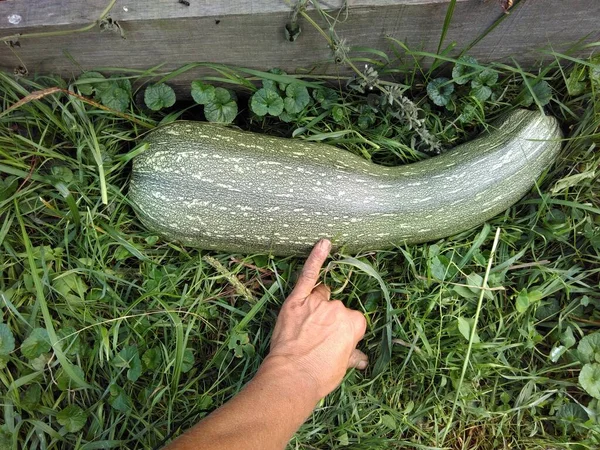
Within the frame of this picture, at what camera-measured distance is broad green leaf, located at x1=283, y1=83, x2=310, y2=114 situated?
7.16 feet

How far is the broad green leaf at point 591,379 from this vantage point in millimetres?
2113

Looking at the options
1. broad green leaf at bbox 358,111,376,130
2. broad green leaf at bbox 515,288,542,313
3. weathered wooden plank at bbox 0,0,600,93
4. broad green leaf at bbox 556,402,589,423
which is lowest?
broad green leaf at bbox 556,402,589,423

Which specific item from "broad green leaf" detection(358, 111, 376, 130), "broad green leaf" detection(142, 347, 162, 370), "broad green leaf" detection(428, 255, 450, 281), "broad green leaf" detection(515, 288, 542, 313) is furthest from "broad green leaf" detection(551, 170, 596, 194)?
"broad green leaf" detection(142, 347, 162, 370)

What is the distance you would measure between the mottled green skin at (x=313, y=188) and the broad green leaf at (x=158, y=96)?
0.40ft

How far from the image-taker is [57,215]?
2.18 m

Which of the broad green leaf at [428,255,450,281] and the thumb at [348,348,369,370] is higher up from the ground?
the broad green leaf at [428,255,450,281]

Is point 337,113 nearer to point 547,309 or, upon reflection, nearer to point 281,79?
point 281,79

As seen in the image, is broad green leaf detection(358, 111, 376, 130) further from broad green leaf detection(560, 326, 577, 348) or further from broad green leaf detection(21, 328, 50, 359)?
broad green leaf detection(21, 328, 50, 359)

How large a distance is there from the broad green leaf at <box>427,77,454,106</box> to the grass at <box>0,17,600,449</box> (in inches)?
2.4

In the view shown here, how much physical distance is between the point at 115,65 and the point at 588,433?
281 centimetres

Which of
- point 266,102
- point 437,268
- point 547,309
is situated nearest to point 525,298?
point 547,309

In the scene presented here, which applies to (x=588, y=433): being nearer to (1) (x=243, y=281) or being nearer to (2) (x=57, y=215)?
(1) (x=243, y=281)

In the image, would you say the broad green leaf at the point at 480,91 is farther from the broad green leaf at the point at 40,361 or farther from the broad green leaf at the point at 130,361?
the broad green leaf at the point at 40,361

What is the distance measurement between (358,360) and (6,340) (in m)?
1.64
